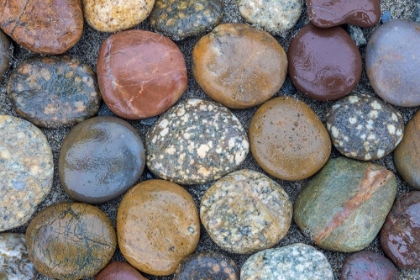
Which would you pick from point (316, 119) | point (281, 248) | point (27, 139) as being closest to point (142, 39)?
point (27, 139)

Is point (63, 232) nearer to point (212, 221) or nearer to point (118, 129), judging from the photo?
point (118, 129)

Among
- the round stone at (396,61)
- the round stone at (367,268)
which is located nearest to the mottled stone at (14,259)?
the round stone at (367,268)

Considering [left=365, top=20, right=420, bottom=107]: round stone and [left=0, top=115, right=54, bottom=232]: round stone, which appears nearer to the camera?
[left=0, top=115, right=54, bottom=232]: round stone

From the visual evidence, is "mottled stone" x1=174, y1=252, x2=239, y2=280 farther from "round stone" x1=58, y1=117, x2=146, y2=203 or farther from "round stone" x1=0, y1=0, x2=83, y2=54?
"round stone" x1=0, y1=0, x2=83, y2=54

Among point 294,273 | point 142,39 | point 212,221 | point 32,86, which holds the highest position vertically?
point 142,39

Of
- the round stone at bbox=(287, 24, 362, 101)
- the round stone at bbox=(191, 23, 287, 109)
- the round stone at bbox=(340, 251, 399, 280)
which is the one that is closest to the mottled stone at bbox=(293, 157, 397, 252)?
the round stone at bbox=(340, 251, 399, 280)

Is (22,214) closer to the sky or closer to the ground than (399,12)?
closer to the ground

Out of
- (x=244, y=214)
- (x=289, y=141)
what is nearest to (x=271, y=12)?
(x=289, y=141)
